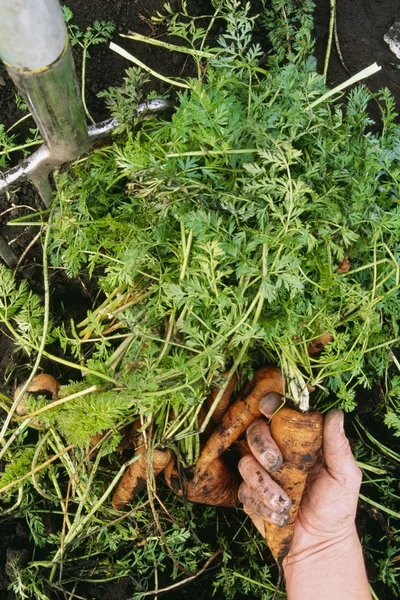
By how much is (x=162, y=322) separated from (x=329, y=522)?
3.86 ft

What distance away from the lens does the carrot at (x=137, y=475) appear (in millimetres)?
2398

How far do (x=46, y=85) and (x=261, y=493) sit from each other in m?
1.72

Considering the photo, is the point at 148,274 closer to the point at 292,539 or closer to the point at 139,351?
the point at 139,351

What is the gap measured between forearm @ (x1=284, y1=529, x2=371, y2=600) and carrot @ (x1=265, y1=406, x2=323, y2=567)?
0.79ft

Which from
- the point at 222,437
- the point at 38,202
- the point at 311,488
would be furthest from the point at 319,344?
the point at 38,202

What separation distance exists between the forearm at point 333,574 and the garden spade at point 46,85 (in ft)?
6.57

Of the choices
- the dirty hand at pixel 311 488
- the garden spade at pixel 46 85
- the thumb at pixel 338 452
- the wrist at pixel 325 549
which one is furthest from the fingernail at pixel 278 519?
the garden spade at pixel 46 85

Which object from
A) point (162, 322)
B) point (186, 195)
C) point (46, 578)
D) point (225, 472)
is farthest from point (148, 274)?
point (46, 578)

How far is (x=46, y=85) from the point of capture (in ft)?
5.47

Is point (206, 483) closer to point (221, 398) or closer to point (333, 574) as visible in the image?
point (221, 398)

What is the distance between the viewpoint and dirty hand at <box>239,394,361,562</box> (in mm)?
2305

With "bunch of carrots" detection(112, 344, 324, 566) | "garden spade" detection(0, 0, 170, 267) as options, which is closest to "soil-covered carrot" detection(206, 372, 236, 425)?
"bunch of carrots" detection(112, 344, 324, 566)

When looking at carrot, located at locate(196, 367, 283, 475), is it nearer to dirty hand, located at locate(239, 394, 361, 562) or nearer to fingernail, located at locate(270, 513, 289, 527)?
dirty hand, located at locate(239, 394, 361, 562)

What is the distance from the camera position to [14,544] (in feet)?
9.05
